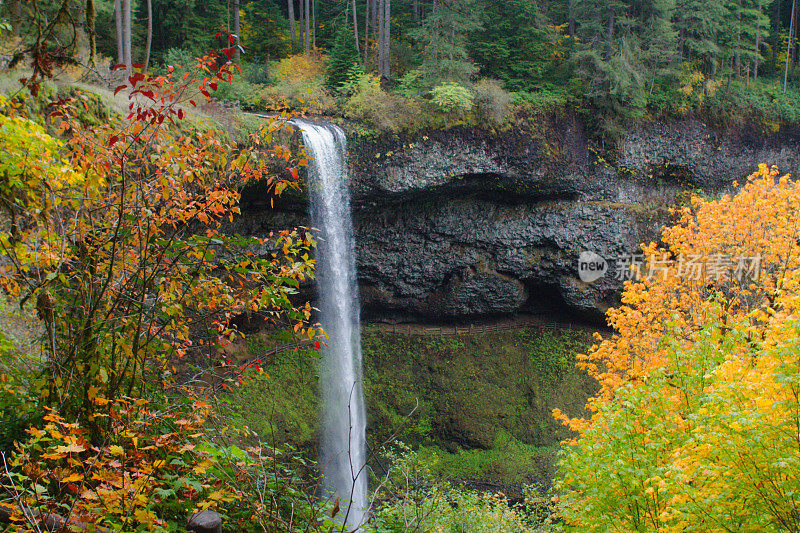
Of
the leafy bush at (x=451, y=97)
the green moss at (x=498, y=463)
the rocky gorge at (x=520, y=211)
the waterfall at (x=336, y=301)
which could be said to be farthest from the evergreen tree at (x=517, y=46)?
the green moss at (x=498, y=463)

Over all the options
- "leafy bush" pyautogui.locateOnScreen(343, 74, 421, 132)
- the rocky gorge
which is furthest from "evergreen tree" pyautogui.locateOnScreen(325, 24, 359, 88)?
the rocky gorge

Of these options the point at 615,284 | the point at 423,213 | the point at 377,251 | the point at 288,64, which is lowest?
the point at 615,284

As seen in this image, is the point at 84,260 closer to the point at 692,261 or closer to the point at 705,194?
the point at 692,261

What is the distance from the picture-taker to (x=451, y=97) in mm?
16531

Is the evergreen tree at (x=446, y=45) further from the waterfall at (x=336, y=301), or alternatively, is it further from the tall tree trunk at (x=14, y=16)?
the tall tree trunk at (x=14, y=16)

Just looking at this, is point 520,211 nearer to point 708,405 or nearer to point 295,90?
point 295,90

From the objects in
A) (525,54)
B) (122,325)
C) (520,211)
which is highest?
(525,54)

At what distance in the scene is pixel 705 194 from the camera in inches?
786

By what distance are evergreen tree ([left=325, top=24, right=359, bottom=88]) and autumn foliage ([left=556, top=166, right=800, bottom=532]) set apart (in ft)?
36.2

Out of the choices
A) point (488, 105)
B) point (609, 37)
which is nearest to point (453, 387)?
point (488, 105)

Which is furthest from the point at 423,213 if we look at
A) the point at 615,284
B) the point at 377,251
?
the point at 615,284

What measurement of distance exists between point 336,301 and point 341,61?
775 cm

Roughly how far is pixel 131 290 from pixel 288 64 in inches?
707

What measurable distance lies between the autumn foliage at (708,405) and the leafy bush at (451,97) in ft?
24.5
